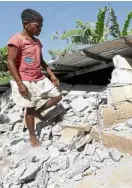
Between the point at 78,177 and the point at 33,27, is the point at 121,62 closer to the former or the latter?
the point at 33,27

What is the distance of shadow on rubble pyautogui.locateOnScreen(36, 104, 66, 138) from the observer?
5.00 m

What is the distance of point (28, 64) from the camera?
4305mm

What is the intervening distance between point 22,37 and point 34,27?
0.21 meters

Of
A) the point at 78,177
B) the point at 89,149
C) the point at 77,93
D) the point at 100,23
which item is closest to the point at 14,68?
the point at 89,149

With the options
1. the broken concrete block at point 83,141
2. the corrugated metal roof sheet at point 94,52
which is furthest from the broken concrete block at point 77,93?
the broken concrete block at point 83,141

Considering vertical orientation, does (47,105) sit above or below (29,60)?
below

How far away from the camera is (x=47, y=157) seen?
154 inches

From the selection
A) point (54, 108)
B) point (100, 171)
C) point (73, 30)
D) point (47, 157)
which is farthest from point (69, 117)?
point (73, 30)

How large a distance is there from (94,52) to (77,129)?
4.62ft

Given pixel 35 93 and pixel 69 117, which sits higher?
pixel 35 93

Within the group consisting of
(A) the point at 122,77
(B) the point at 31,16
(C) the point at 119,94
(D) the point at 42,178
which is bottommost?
(D) the point at 42,178

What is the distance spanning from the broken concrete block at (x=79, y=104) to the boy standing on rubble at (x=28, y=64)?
35.7 inches

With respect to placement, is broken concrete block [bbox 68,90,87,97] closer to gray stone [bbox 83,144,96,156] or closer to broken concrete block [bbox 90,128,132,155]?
broken concrete block [bbox 90,128,132,155]

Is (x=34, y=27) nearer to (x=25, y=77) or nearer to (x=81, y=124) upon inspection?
(x=25, y=77)
